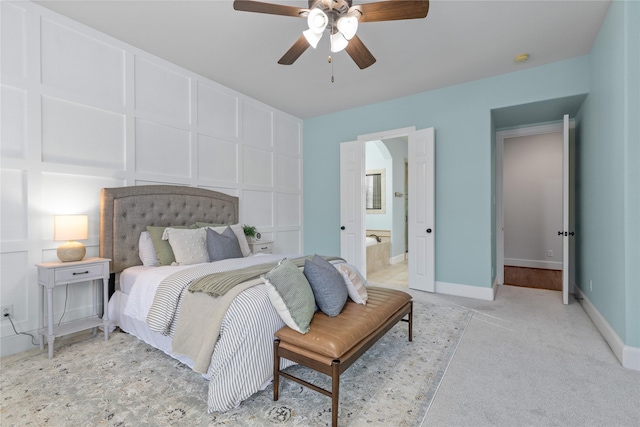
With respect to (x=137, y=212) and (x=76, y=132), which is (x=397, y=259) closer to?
(x=137, y=212)

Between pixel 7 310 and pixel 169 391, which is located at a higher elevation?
pixel 7 310

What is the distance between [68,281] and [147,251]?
26.4 inches

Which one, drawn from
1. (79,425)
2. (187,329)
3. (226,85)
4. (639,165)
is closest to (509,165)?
(639,165)

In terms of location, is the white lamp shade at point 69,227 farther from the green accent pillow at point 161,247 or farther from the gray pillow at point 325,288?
the gray pillow at point 325,288

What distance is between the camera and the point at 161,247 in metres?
3.00

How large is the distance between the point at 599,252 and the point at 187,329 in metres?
3.75

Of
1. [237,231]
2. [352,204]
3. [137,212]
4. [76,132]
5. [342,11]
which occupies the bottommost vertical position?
[237,231]

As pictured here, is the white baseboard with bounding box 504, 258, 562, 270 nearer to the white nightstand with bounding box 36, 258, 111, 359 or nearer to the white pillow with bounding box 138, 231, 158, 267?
the white pillow with bounding box 138, 231, 158, 267

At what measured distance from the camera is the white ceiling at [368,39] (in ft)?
8.50

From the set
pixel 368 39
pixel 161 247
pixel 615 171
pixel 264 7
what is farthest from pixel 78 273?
pixel 615 171

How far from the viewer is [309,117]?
18.1 ft

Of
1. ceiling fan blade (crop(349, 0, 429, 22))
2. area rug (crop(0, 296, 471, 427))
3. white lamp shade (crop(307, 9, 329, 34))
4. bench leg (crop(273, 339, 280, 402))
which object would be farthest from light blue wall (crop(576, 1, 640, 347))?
bench leg (crop(273, 339, 280, 402))

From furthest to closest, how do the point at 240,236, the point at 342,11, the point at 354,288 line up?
1. the point at 240,236
2. the point at 354,288
3. the point at 342,11

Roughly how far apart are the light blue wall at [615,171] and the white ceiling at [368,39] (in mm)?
432
